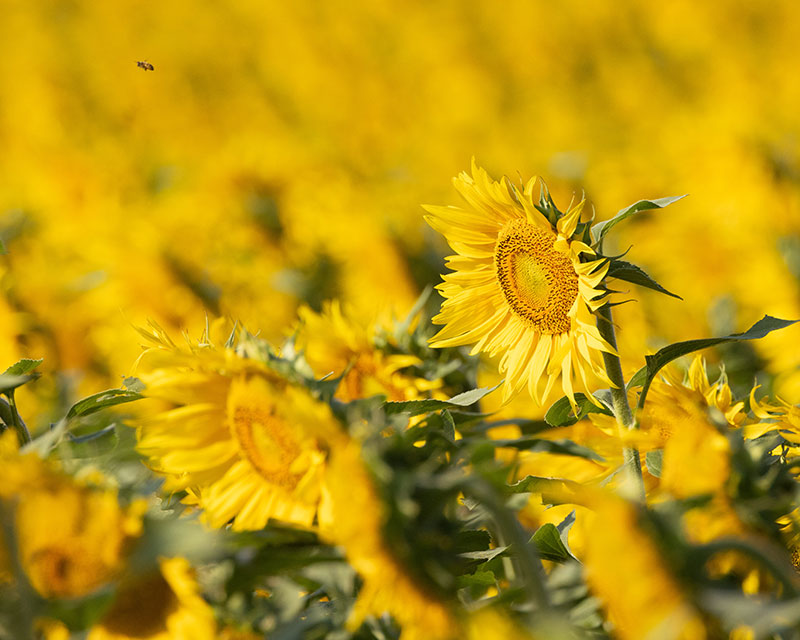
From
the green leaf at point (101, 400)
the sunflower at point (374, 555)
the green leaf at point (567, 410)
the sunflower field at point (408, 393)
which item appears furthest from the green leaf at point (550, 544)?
the green leaf at point (101, 400)

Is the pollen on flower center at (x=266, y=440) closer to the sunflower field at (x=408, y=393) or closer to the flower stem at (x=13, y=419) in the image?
the sunflower field at (x=408, y=393)

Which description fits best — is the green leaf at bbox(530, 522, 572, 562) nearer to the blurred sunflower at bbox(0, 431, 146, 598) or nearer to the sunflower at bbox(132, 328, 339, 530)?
the sunflower at bbox(132, 328, 339, 530)

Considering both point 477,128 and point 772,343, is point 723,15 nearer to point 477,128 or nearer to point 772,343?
point 477,128

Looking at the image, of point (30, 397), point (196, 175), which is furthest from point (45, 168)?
point (30, 397)

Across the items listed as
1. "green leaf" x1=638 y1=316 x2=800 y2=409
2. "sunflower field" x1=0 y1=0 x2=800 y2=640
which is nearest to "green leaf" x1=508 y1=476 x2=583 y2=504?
"sunflower field" x1=0 y1=0 x2=800 y2=640

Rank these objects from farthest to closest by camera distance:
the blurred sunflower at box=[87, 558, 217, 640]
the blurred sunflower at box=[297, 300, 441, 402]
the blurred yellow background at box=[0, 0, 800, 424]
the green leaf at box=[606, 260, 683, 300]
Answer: the blurred yellow background at box=[0, 0, 800, 424] → the blurred sunflower at box=[297, 300, 441, 402] → the green leaf at box=[606, 260, 683, 300] → the blurred sunflower at box=[87, 558, 217, 640]

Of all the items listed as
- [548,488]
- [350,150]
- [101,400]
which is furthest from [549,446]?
[350,150]
